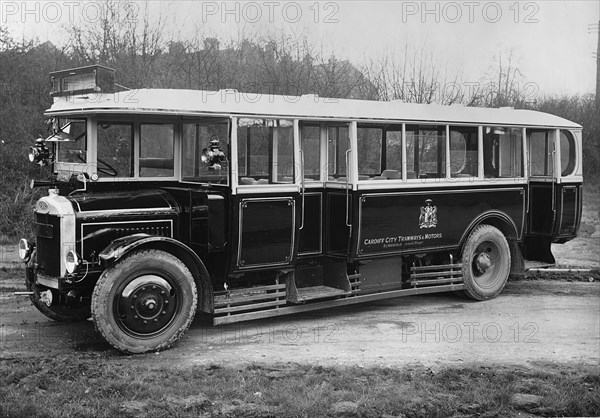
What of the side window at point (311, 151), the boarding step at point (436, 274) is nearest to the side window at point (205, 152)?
the side window at point (311, 151)

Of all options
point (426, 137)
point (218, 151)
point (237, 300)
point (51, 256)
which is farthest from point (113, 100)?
point (426, 137)

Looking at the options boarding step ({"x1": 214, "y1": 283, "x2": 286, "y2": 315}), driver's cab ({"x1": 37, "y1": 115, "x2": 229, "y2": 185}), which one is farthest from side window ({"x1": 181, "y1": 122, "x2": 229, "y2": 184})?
boarding step ({"x1": 214, "y1": 283, "x2": 286, "y2": 315})

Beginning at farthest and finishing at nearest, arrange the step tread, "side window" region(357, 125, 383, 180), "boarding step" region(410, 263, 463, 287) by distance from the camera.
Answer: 1. "boarding step" region(410, 263, 463, 287)
2. "side window" region(357, 125, 383, 180)
3. the step tread

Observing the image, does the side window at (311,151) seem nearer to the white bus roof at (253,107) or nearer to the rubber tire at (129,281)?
the white bus roof at (253,107)

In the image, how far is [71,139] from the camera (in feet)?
26.6

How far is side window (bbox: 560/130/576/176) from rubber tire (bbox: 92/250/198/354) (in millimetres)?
6120

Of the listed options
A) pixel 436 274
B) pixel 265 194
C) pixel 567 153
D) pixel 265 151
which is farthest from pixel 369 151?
pixel 567 153

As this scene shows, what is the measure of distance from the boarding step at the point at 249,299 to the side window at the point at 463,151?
115 inches

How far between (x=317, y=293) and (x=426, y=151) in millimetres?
2341

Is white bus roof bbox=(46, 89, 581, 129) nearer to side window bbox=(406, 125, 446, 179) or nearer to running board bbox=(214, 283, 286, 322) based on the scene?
A: side window bbox=(406, 125, 446, 179)

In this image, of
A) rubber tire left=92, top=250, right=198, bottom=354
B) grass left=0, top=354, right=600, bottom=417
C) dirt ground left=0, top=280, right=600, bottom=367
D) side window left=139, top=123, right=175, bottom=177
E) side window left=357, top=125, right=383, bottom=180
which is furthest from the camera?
side window left=357, top=125, right=383, bottom=180

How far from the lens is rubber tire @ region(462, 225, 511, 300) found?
399 inches

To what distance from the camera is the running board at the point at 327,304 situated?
7996mm

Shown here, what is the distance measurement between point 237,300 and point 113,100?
237 cm
